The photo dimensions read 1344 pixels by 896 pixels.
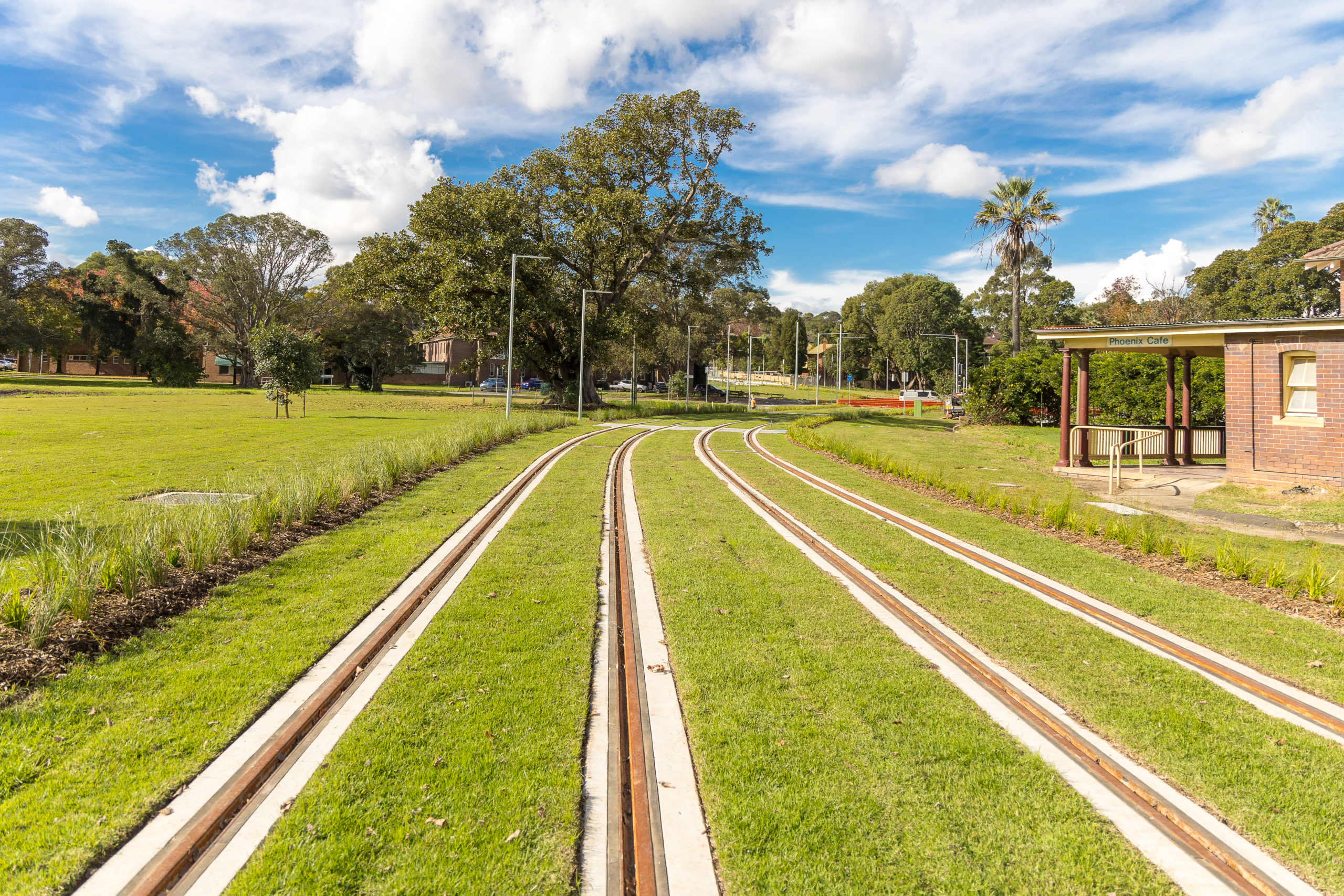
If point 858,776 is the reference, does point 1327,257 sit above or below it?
above

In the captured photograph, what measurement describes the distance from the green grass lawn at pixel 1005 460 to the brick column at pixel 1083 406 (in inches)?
34.9

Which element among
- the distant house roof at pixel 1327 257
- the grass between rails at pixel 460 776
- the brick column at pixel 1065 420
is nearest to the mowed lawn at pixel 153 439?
the grass between rails at pixel 460 776

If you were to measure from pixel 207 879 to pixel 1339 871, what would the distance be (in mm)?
4958

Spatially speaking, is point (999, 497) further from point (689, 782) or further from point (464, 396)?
point (464, 396)

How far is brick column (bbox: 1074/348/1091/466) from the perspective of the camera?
66.0ft

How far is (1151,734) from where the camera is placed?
4.35 metres

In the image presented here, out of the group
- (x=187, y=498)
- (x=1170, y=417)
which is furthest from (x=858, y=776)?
(x=1170, y=417)

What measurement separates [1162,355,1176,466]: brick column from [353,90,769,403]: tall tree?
83.4ft

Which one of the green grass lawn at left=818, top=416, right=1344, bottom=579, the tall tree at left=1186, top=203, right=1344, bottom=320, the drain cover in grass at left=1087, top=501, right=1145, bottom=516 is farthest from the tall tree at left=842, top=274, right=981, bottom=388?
the drain cover in grass at left=1087, top=501, right=1145, bottom=516

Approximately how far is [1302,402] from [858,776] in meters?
17.1

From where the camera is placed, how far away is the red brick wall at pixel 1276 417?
47.4ft

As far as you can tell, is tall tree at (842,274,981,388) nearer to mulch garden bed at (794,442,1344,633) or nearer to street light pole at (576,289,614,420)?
street light pole at (576,289,614,420)

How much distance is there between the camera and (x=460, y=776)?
3.73 meters

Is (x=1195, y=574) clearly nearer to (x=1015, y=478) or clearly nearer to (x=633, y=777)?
(x=633, y=777)
